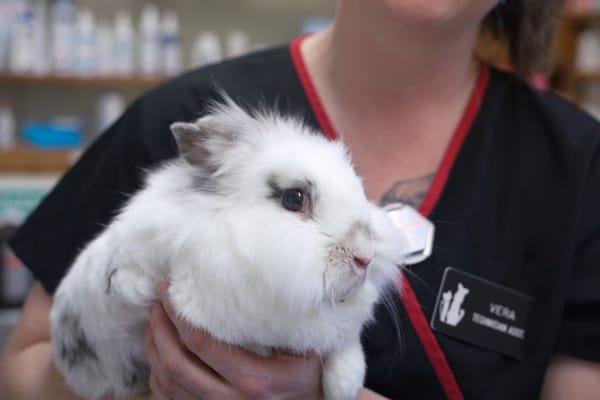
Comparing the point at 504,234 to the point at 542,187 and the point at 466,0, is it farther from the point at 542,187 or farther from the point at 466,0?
the point at 466,0

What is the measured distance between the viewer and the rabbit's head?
2.11ft

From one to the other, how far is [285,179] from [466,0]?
1.53 ft

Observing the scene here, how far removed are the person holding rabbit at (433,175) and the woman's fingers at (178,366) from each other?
6cm

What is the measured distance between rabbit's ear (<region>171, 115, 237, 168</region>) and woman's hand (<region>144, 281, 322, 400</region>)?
154mm

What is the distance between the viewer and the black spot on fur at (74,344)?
33.1 inches

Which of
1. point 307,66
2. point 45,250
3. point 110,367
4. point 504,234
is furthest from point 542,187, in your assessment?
point 45,250

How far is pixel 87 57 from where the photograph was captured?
2822mm

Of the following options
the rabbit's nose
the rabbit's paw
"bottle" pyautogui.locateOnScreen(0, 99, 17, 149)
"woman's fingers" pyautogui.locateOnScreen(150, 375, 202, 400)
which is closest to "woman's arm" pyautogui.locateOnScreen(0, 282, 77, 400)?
"woman's fingers" pyautogui.locateOnScreen(150, 375, 202, 400)

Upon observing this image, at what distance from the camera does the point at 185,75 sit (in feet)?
3.71

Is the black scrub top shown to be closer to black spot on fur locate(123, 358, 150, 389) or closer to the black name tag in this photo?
the black name tag

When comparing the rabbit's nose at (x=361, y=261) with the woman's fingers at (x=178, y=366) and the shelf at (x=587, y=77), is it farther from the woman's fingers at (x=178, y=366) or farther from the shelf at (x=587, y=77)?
the shelf at (x=587, y=77)

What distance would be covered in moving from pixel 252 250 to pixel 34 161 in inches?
92.9

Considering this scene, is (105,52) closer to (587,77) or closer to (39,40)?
(39,40)

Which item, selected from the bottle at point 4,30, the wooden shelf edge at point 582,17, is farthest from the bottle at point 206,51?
the wooden shelf edge at point 582,17
